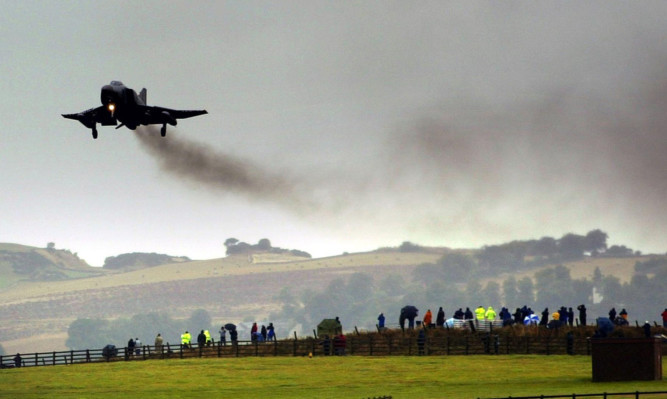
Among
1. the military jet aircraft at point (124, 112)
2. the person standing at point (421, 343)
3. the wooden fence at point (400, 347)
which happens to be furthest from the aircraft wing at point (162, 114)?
the person standing at point (421, 343)

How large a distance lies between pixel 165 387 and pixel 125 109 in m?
15.4

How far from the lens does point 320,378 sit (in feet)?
209

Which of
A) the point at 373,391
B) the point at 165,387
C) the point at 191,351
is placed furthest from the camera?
the point at 191,351

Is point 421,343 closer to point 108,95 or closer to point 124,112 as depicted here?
point 124,112

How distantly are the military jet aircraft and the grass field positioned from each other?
1382 cm

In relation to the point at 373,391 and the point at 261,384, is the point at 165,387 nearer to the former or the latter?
the point at 261,384

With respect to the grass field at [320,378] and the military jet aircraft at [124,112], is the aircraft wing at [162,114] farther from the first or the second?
the grass field at [320,378]

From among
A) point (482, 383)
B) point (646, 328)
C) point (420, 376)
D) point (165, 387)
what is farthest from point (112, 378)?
point (646, 328)

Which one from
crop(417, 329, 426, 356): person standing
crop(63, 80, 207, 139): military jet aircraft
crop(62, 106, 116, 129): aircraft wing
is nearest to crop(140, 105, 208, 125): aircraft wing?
crop(63, 80, 207, 139): military jet aircraft

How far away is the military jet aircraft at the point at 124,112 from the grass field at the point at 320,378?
45.3 feet

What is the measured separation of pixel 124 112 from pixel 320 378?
18.1m

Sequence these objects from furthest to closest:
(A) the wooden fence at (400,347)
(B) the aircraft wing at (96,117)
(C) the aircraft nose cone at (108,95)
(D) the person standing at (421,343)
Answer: (D) the person standing at (421,343) → (A) the wooden fence at (400,347) → (B) the aircraft wing at (96,117) → (C) the aircraft nose cone at (108,95)

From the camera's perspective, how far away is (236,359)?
7800 centimetres

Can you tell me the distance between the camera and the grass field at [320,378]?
182ft
